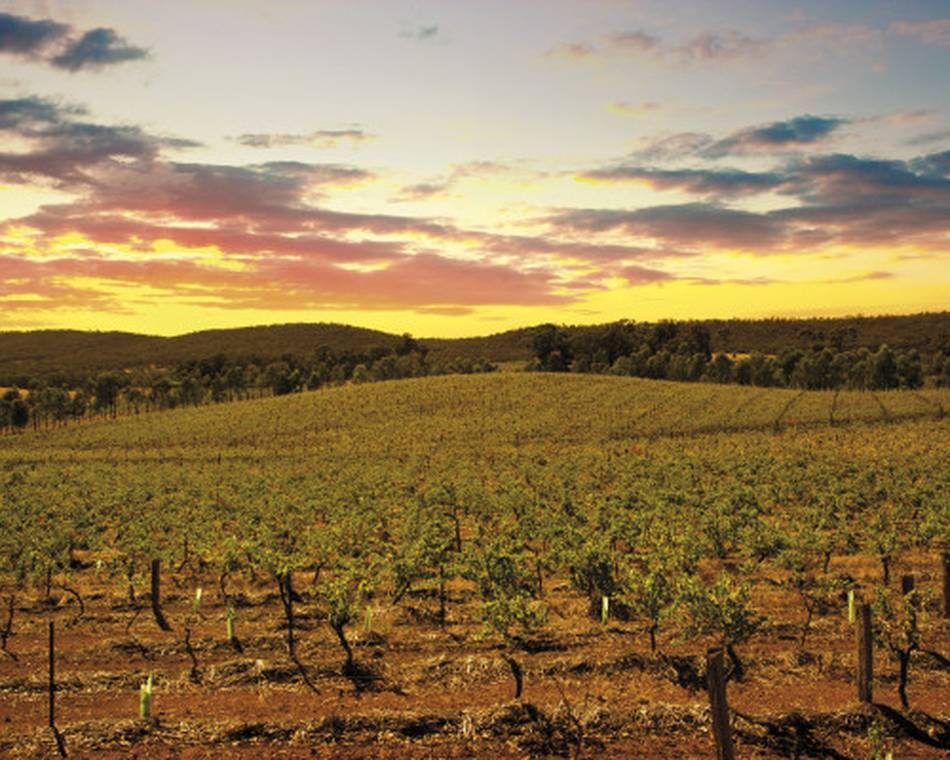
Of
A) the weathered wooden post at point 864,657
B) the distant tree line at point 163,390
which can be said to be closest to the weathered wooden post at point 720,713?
the weathered wooden post at point 864,657

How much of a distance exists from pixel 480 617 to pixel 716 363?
6378 inches

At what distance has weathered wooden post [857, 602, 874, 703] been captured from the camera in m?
16.2

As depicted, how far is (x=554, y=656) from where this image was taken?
19156 mm

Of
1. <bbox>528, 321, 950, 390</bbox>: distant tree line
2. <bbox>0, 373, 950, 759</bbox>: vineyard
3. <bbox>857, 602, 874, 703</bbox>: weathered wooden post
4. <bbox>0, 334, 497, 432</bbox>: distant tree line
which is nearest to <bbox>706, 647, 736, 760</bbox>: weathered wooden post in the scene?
<bbox>0, 373, 950, 759</bbox>: vineyard

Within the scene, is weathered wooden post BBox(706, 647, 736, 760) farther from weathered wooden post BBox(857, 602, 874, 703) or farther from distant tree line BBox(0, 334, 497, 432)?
distant tree line BBox(0, 334, 497, 432)

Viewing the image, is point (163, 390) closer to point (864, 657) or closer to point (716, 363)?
point (716, 363)

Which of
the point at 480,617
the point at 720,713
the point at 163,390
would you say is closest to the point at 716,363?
the point at 163,390

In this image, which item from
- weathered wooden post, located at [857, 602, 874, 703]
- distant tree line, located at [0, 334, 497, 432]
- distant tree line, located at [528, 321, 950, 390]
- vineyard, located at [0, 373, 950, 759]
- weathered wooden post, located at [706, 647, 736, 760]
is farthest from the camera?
distant tree line, located at [528, 321, 950, 390]

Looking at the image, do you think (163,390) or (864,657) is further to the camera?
(163,390)

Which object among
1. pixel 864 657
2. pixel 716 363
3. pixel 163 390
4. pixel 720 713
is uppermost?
pixel 716 363

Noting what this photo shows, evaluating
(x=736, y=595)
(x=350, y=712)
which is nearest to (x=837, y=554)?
(x=736, y=595)

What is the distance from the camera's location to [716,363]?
17100 centimetres

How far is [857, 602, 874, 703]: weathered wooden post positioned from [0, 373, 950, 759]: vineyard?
31 centimetres

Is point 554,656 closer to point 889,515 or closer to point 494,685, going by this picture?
point 494,685
